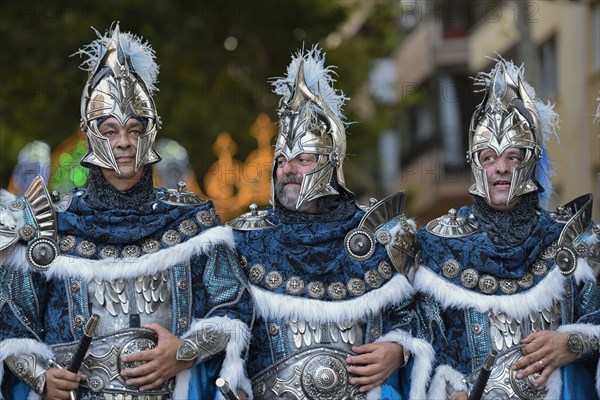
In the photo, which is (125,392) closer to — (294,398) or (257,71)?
(294,398)

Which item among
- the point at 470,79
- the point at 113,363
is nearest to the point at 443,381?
the point at 113,363

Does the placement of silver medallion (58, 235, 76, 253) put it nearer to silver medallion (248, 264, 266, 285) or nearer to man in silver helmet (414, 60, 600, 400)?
silver medallion (248, 264, 266, 285)

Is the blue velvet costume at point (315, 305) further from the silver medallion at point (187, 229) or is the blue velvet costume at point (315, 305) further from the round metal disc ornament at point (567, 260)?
the round metal disc ornament at point (567, 260)

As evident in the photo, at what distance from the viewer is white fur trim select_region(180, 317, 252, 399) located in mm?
7902

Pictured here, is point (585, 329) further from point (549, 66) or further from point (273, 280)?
point (549, 66)

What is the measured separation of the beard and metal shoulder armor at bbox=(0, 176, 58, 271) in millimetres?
1262

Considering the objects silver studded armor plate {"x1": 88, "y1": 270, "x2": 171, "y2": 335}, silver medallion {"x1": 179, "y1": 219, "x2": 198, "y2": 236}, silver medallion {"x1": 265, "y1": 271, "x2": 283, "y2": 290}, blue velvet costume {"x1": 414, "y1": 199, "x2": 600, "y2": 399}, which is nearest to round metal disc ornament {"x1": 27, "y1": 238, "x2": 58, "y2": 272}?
silver studded armor plate {"x1": 88, "y1": 270, "x2": 171, "y2": 335}

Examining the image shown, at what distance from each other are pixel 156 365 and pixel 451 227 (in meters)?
1.87

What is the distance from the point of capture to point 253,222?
839 cm

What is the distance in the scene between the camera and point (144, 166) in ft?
26.6

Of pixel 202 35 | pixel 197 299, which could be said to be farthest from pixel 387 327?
pixel 202 35

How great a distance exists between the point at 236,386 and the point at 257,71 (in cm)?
1128

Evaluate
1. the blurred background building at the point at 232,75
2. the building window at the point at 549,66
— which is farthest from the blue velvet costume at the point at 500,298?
the building window at the point at 549,66

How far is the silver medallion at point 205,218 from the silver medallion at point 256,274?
1.16 ft
